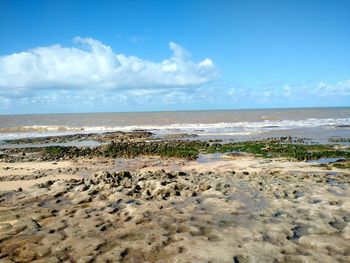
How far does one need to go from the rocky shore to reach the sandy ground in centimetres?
2

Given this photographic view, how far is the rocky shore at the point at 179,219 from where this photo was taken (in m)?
6.07

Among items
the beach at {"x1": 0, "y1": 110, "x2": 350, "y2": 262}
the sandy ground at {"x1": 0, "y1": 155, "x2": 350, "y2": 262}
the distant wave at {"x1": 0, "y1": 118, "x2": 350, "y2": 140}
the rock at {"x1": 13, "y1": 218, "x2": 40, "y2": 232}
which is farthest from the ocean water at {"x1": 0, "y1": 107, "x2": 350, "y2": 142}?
the rock at {"x1": 13, "y1": 218, "x2": 40, "y2": 232}

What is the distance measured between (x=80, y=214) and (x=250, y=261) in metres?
4.39

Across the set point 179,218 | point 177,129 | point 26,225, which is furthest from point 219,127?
point 26,225

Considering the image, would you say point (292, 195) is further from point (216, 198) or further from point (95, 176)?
point (95, 176)

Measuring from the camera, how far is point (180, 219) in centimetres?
775

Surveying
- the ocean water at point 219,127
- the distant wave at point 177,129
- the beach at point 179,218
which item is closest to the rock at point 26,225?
the beach at point 179,218

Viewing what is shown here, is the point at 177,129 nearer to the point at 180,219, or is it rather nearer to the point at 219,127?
the point at 219,127

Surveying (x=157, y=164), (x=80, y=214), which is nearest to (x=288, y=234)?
(x=80, y=214)

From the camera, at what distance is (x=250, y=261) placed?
5.70m

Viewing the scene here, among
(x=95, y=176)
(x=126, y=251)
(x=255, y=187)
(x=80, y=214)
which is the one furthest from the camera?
(x=95, y=176)

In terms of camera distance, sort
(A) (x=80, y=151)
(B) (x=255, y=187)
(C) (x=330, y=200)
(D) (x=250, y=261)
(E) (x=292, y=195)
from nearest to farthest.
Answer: (D) (x=250, y=261) → (C) (x=330, y=200) → (E) (x=292, y=195) → (B) (x=255, y=187) → (A) (x=80, y=151)

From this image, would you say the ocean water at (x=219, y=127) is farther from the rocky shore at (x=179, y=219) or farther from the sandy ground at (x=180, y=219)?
the sandy ground at (x=180, y=219)

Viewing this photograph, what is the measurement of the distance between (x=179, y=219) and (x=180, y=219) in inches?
0.9
